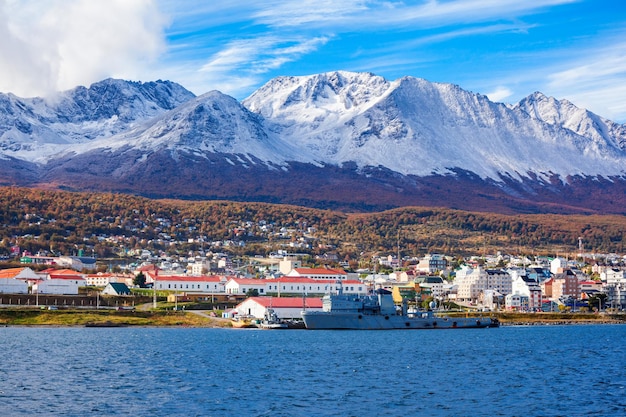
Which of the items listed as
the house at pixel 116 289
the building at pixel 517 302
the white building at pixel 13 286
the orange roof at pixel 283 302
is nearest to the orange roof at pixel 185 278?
the house at pixel 116 289

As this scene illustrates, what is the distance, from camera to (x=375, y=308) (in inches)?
3605

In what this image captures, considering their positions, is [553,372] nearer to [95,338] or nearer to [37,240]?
[95,338]

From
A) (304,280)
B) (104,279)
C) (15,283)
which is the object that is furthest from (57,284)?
(304,280)

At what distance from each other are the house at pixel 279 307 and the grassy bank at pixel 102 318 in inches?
144

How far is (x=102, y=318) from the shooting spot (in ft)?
303

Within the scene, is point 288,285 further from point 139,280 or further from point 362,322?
point 362,322

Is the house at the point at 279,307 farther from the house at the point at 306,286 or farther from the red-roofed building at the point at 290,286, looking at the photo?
the house at the point at 306,286

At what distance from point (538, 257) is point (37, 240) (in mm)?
87207

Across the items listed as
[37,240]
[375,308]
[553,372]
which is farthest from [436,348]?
[37,240]

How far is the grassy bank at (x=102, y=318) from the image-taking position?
295ft

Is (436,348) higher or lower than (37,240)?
lower

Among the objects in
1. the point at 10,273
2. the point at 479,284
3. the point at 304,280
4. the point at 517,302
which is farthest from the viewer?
the point at 479,284

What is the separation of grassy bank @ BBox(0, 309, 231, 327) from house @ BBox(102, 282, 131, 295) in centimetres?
1415

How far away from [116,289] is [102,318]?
65.3 ft
